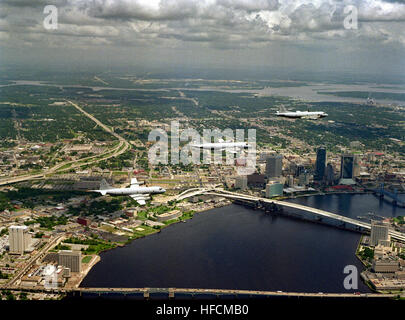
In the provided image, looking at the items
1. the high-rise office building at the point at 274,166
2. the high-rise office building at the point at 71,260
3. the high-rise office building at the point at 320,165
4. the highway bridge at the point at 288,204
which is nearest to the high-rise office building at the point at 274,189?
the highway bridge at the point at 288,204

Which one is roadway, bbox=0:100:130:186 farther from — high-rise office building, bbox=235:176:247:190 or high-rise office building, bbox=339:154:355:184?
high-rise office building, bbox=339:154:355:184

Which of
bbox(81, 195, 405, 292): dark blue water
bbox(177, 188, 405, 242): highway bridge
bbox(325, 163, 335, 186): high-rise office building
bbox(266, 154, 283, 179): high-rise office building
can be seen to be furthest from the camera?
bbox(325, 163, 335, 186): high-rise office building

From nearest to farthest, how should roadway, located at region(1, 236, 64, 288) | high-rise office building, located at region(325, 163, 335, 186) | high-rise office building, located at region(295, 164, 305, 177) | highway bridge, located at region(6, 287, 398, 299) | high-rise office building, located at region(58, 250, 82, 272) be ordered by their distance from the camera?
highway bridge, located at region(6, 287, 398, 299) → roadway, located at region(1, 236, 64, 288) → high-rise office building, located at region(58, 250, 82, 272) → high-rise office building, located at region(325, 163, 335, 186) → high-rise office building, located at region(295, 164, 305, 177)

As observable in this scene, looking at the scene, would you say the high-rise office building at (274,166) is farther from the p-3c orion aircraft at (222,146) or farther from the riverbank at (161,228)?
the p-3c orion aircraft at (222,146)

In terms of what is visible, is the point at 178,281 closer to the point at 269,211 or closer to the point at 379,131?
the point at 269,211

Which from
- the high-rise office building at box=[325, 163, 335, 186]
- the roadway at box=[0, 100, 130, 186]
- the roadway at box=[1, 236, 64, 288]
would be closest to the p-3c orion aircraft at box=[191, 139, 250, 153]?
the roadway at box=[1, 236, 64, 288]

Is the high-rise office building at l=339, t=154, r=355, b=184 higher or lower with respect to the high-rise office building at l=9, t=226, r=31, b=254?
higher
